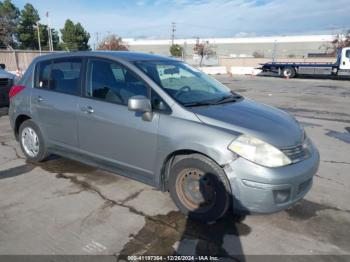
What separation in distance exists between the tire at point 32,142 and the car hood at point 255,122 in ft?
8.94

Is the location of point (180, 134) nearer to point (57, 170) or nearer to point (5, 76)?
point (57, 170)

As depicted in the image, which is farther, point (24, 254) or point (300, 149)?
point (300, 149)

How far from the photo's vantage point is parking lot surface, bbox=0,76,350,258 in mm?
3004

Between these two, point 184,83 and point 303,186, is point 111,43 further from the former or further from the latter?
point 303,186

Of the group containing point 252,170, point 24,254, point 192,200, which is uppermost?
point 252,170

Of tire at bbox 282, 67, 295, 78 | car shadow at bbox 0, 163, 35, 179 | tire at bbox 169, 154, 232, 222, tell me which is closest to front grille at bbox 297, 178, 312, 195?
tire at bbox 169, 154, 232, 222

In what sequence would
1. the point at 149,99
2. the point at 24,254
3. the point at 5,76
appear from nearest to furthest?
the point at 24,254 < the point at 149,99 < the point at 5,76

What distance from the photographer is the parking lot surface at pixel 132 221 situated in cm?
300

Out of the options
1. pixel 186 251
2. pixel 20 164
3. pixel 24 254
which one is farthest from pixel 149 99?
pixel 20 164

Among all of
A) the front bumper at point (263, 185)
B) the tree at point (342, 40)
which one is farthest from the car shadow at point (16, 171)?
the tree at point (342, 40)

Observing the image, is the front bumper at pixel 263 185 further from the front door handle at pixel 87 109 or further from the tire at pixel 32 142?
the tire at pixel 32 142

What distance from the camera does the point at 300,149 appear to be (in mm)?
3326

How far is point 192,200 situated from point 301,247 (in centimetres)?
116

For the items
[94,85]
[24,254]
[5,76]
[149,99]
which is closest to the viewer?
[24,254]
